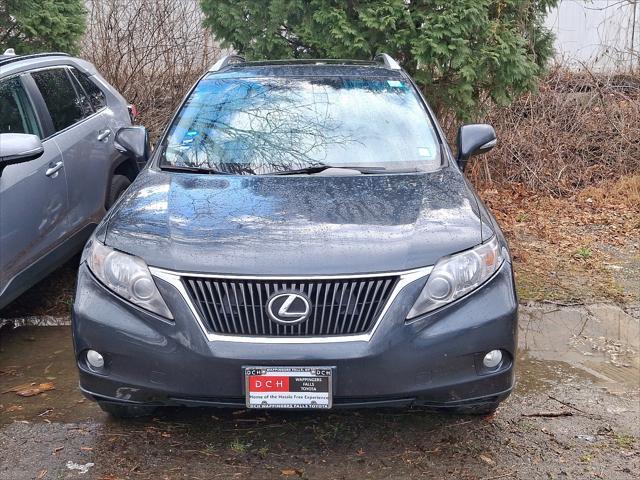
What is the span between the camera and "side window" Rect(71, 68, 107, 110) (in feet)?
18.1

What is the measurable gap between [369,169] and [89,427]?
73.6 inches

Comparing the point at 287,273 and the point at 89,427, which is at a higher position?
the point at 287,273

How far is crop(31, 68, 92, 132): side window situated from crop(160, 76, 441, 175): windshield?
1.15 meters

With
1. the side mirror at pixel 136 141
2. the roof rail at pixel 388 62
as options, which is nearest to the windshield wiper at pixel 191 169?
the side mirror at pixel 136 141

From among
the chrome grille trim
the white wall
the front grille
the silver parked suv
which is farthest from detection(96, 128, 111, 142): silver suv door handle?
the white wall

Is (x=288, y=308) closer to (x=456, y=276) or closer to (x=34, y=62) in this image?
(x=456, y=276)

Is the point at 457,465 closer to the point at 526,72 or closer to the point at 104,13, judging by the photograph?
the point at 526,72

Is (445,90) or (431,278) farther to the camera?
(445,90)

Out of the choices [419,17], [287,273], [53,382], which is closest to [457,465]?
[287,273]

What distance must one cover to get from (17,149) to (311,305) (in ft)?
6.65

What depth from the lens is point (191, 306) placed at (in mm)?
2771

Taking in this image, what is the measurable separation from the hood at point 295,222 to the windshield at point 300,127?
0.20 metres

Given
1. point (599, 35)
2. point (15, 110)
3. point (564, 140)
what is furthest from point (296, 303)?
point (599, 35)

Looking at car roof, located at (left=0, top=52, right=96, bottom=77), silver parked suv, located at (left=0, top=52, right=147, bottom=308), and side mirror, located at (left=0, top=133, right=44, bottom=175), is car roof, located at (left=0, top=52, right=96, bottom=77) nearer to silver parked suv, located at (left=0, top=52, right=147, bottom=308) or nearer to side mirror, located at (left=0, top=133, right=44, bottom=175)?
silver parked suv, located at (left=0, top=52, right=147, bottom=308)
